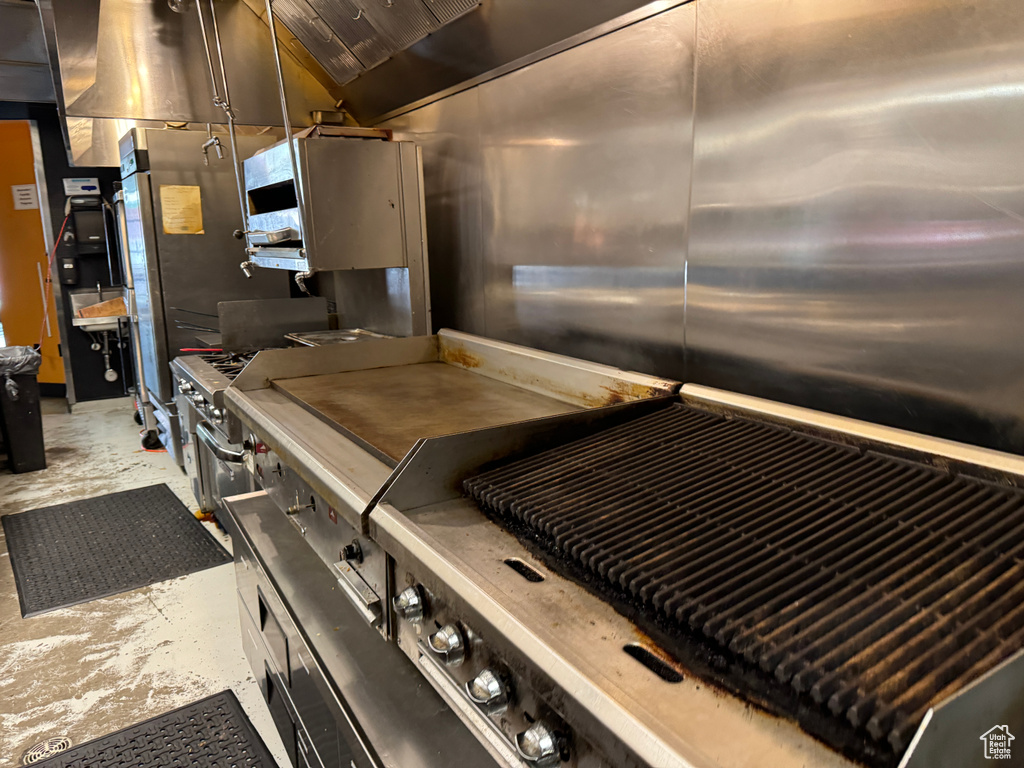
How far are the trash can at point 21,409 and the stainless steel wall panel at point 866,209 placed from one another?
4442 mm

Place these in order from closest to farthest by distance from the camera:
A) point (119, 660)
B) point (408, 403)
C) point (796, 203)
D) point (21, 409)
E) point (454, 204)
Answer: point (796, 203) < point (408, 403) < point (119, 660) < point (454, 204) < point (21, 409)

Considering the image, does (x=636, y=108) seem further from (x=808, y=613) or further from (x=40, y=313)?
(x=40, y=313)

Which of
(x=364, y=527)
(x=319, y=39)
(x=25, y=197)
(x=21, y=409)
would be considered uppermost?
(x=319, y=39)

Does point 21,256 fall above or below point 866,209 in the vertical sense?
above

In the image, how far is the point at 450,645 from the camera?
3.27ft

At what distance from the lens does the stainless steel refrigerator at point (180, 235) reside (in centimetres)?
352

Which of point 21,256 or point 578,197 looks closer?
point 578,197

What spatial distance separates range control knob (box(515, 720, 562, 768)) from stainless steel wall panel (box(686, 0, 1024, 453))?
0.99 m

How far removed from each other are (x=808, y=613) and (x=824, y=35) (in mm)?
1225

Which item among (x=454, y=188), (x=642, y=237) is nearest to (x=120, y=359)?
(x=454, y=188)

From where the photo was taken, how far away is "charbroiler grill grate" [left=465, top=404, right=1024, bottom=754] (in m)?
0.68

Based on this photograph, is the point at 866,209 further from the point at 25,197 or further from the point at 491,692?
the point at 25,197

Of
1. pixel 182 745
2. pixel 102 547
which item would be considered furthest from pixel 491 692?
pixel 102 547

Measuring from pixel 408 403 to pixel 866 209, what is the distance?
1.25m
